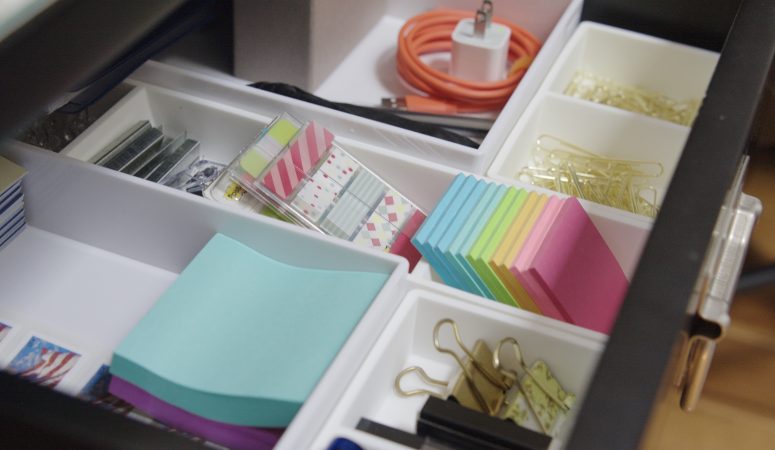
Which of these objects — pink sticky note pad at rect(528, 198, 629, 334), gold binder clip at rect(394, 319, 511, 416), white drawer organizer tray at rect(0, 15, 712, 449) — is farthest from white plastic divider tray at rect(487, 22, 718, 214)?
gold binder clip at rect(394, 319, 511, 416)

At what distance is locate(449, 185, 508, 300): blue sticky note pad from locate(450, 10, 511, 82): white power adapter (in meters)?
0.32

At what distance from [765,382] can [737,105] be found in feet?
3.40

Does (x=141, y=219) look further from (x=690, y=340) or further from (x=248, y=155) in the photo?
(x=690, y=340)

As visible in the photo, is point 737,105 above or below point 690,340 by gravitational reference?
above

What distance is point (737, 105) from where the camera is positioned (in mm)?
618

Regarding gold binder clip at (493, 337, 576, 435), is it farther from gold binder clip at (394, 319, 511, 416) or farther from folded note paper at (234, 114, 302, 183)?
folded note paper at (234, 114, 302, 183)

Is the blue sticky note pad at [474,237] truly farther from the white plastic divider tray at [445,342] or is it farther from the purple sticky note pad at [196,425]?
the purple sticky note pad at [196,425]

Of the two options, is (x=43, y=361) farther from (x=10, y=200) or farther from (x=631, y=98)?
(x=631, y=98)

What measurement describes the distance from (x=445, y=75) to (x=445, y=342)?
440 mm

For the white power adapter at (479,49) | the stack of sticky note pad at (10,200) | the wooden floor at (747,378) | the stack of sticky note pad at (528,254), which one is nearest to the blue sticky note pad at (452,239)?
the stack of sticky note pad at (528,254)

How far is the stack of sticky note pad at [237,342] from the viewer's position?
0.77 meters

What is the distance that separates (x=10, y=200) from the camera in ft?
3.14

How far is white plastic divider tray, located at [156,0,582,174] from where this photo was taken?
1.02m

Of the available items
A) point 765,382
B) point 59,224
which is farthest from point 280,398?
point 765,382
